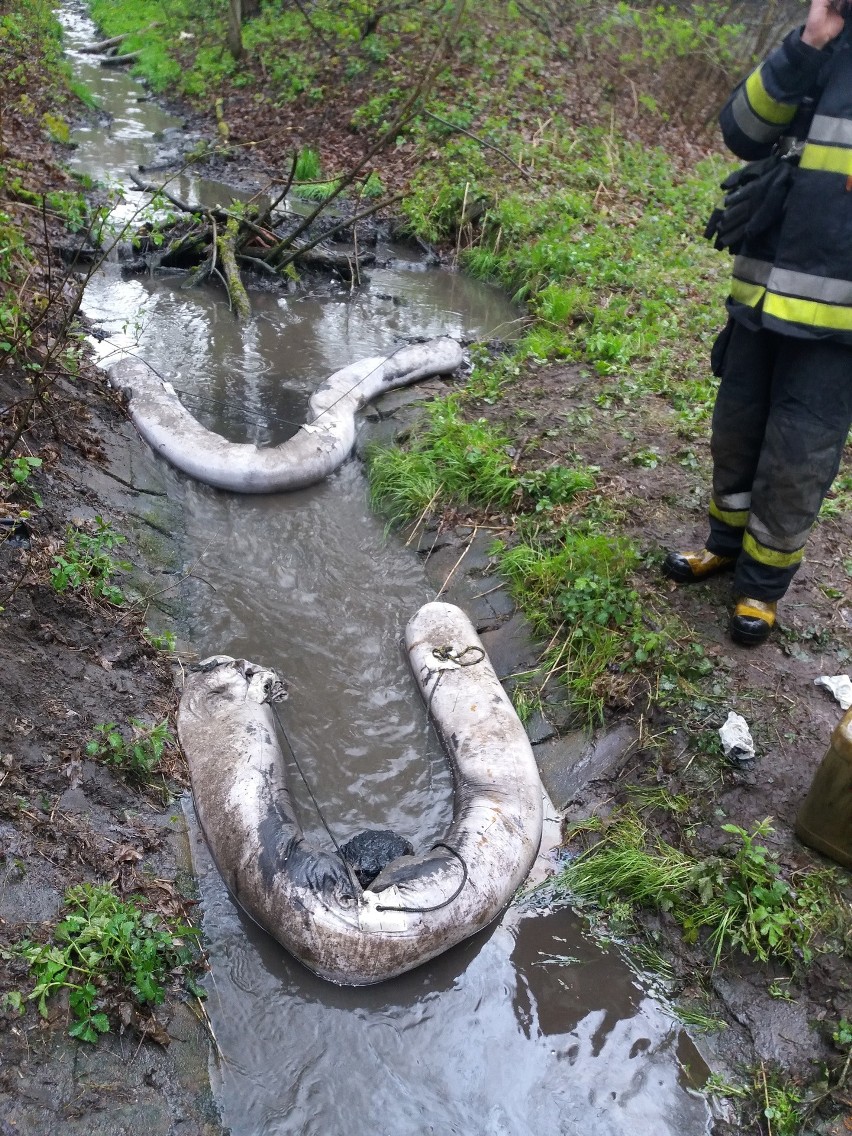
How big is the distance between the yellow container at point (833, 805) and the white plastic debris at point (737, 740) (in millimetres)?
364

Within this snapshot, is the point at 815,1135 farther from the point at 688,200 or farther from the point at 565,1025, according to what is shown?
the point at 688,200

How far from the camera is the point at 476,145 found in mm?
10781

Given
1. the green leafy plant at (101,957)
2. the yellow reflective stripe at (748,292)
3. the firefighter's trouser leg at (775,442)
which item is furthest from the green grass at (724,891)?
the yellow reflective stripe at (748,292)

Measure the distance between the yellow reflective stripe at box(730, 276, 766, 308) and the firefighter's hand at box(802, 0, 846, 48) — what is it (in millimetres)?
851

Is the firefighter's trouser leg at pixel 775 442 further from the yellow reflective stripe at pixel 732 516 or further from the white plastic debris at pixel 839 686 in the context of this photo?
the white plastic debris at pixel 839 686

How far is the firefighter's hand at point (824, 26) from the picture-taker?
299 cm

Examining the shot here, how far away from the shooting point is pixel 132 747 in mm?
3598

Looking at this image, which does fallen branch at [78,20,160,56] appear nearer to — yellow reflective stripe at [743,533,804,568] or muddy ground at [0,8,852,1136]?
muddy ground at [0,8,852,1136]

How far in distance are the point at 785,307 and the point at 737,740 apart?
1.84 m

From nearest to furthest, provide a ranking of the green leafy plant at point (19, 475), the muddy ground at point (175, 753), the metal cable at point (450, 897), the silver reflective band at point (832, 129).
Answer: the muddy ground at point (175, 753) < the silver reflective band at point (832, 129) < the metal cable at point (450, 897) < the green leafy plant at point (19, 475)

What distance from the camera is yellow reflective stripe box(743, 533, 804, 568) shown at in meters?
3.81

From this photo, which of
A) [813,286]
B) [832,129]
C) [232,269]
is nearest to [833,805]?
[813,286]

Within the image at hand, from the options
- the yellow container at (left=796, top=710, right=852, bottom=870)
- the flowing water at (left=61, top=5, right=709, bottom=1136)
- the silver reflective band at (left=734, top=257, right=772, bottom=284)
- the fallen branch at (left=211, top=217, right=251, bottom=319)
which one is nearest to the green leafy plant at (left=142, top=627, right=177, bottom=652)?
the flowing water at (left=61, top=5, right=709, bottom=1136)

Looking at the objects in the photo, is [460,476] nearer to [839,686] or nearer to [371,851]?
[839,686]
